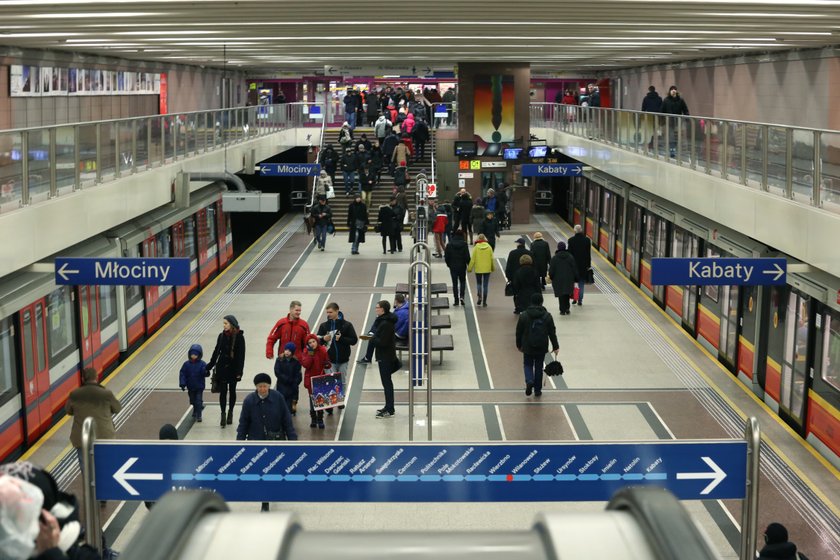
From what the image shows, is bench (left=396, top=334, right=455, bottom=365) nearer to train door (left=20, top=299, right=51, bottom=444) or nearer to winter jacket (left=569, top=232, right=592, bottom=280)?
train door (left=20, top=299, right=51, bottom=444)

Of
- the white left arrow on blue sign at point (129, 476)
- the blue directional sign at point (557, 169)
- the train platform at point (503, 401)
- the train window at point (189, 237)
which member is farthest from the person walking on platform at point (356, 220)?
the white left arrow on blue sign at point (129, 476)

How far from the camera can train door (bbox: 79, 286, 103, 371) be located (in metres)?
17.1

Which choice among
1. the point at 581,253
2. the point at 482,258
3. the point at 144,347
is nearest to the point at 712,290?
the point at 581,253

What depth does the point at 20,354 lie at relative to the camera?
1411 cm

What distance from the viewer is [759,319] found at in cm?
1684

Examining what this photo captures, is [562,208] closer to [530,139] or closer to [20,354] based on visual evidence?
[530,139]

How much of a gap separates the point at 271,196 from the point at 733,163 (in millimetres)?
8825

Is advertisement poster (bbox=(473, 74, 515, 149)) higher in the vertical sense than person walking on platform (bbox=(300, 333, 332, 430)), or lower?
higher

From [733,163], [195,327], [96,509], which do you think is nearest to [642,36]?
[733,163]

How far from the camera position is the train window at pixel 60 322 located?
15609 mm

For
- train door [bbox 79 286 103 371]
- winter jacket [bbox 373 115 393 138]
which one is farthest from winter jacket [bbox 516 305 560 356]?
winter jacket [bbox 373 115 393 138]

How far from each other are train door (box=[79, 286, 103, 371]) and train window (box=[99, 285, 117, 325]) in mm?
233

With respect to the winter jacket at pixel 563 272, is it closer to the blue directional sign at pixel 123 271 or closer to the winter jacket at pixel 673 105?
the winter jacket at pixel 673 105

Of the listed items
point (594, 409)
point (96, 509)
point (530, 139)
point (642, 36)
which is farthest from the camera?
point (530, 139)
